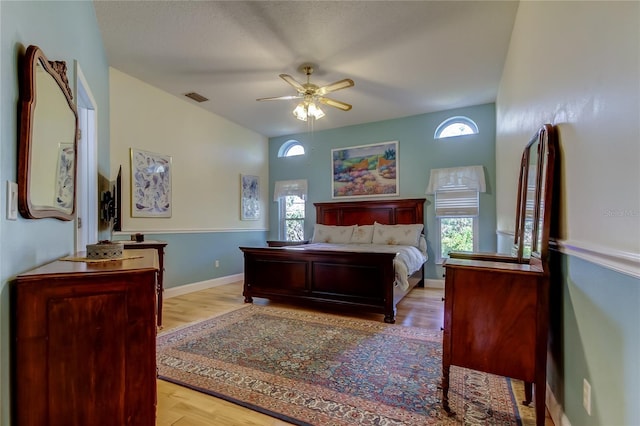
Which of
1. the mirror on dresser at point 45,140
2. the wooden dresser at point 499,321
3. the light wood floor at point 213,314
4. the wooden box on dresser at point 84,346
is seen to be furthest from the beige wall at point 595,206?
the mirror on dresser at point 45,140

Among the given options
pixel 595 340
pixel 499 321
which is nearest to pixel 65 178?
pixel 499 321

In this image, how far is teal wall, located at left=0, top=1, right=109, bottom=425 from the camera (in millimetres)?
1078

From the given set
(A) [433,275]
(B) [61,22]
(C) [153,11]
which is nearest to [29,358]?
(B) [61,22]

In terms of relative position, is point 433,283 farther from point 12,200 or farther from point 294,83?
point 12,200

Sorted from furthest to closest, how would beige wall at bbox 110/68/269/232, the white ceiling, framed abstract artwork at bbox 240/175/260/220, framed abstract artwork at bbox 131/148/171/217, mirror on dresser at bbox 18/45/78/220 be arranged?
framed abstract artwork at bbox 240/175/260/220 → framed abstract artwork at bbox 131/148/171/217 → beige wall at bbox 110/68/269/232 → the white ceiling → mirror on dresser at bbox 18/45/78/220

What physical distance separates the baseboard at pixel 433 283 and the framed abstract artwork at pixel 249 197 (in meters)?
3.43

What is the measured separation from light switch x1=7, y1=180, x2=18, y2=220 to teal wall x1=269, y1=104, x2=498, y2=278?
455 centimetres

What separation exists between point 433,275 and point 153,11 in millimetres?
4992

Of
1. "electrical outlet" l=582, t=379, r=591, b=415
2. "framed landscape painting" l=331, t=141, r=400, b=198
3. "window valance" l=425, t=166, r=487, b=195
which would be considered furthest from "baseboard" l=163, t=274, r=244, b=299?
"electrical outlet" l=582, t=379, r=591, b=415

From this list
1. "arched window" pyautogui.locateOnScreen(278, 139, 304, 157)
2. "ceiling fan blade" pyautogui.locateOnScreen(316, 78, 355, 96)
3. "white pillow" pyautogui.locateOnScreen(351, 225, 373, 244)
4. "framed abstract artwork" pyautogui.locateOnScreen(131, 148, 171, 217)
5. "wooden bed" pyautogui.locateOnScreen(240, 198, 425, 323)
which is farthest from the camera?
"arched window" pyautogui.locateOnScreen(278, 139, 304, 157)

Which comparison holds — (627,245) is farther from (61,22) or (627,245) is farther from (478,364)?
(61,22)

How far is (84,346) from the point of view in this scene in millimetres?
1195

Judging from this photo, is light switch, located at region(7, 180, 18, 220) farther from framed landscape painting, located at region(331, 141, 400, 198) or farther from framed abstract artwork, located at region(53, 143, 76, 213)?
framed landscape painting, located at region(331, 141, 400, 198)

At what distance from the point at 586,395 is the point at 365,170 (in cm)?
473
